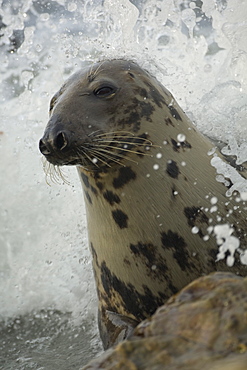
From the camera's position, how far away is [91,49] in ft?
18.8

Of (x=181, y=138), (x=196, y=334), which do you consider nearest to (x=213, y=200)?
(x=181, y=138)

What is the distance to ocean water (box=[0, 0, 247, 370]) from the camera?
4.26 metres

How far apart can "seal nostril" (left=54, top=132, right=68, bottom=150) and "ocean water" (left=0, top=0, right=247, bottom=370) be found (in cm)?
110

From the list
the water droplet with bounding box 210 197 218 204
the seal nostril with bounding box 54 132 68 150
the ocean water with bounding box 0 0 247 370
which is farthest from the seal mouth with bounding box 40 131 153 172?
the ocean water with bounding box 0 0 247 370

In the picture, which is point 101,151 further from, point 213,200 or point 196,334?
point 196,334

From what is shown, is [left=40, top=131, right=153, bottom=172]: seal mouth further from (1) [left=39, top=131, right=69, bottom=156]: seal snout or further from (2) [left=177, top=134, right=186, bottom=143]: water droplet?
(2) [left=177, top=134, right=186, bottom=143]: water droplet

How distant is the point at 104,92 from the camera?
127 inches

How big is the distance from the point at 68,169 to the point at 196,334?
4.15 meters

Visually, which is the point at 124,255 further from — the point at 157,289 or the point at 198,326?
the point at 198,326

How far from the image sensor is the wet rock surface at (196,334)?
162cm

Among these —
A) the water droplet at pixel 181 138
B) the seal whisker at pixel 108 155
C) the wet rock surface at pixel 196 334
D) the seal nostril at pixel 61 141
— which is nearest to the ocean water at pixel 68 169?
the water droplet at pixel 181 138

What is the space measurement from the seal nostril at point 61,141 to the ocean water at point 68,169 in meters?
1.10

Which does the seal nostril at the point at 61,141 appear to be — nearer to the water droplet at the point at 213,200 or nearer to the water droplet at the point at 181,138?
the water droplet at the point at 181,138

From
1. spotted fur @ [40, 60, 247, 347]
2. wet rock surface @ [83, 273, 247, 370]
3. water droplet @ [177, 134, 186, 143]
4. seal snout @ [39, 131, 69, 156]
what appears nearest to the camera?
wet rock surface @ [83, 273, 247, 370]
